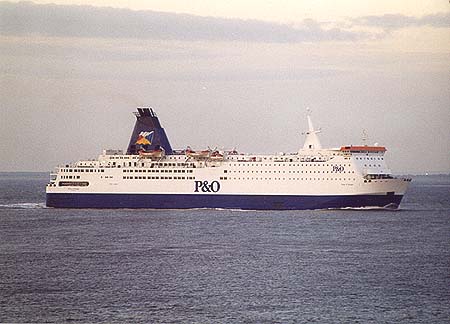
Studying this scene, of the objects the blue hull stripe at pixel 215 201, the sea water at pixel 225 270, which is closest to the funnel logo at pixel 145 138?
the blue hull stripe at pixel 215 201

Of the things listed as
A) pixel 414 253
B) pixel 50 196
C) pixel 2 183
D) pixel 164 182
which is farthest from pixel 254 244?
pixel 2 183

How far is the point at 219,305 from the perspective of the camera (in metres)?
8.20

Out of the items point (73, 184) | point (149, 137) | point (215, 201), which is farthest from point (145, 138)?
point (215, 201)

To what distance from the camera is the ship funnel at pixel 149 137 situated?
17250mm

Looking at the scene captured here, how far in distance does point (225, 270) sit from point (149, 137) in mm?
7951

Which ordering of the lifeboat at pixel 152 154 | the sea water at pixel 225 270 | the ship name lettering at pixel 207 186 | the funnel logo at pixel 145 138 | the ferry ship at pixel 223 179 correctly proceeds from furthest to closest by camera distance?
the funnel logo at pixel 145 138 < the lifeboat at pixel 152 154 < the ship name lettering at pixel 207 186 < the ferry ship at pixel 223 179 < the sea water at pixel 225 270

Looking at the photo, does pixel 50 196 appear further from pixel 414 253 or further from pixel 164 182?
pixel 414 253

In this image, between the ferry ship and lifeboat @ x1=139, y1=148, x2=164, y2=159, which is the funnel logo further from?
lifeboat @ x1=139, y1=148, x2=164, y2=159

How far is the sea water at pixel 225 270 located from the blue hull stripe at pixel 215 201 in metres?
1.14

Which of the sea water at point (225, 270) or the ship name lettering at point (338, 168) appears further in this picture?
the ship name lettering at point (338, 168)

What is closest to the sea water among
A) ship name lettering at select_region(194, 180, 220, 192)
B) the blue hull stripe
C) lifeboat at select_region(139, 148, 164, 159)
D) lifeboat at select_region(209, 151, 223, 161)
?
the blue hull stripe

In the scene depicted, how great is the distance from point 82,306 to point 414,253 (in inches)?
189

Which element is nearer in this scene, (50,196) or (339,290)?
(339,290)

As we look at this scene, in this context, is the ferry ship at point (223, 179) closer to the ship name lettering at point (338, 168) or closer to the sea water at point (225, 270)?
the ship name lettering at point (338, 168)
